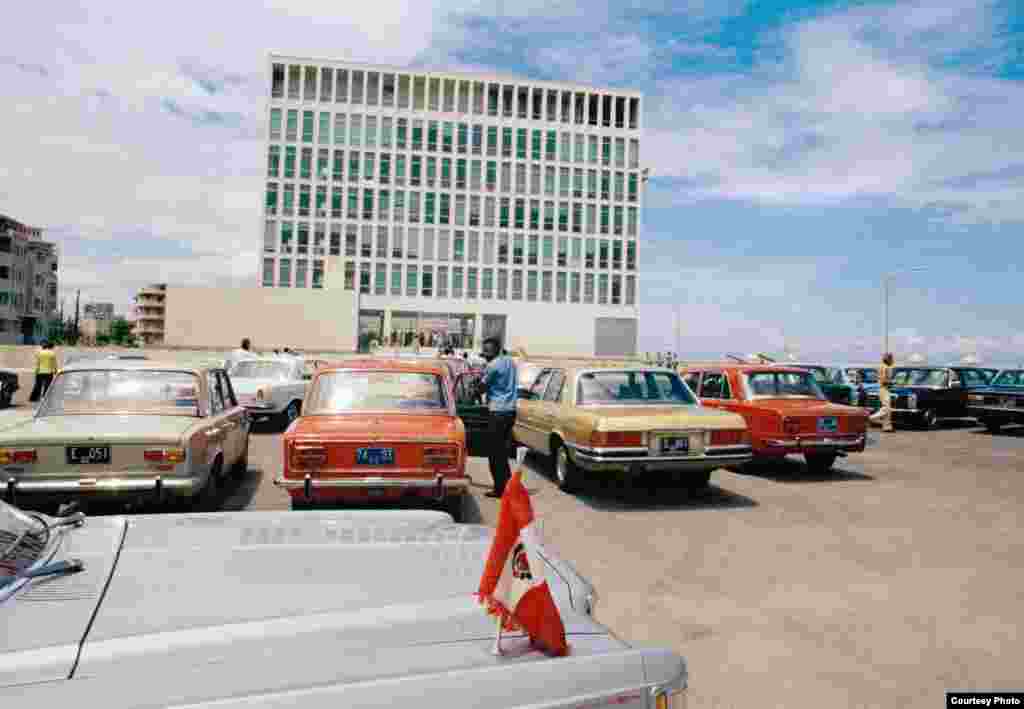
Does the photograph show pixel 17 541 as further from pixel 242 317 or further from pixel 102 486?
pixel 242 317

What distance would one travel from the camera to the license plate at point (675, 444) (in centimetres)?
775

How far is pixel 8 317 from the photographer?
80750 millimetres

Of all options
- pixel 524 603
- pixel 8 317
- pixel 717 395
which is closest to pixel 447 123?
pixel 8 317

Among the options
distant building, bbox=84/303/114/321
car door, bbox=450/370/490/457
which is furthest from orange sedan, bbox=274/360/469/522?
distant building, bbox=84/303/114/321

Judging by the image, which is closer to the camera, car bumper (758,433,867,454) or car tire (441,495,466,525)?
car tire (441,495,466,525)

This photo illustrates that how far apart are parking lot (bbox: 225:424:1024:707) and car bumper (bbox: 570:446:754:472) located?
0.48 metres

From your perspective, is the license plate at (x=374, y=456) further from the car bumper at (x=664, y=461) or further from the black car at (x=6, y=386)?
the black car at (x=6, y=386)

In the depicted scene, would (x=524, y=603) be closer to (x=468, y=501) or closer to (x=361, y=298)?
(x=468, y=501)

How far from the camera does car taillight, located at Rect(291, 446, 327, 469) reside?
20.5 feet

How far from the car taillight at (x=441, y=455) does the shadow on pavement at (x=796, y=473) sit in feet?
18.2

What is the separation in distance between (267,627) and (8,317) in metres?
99.0

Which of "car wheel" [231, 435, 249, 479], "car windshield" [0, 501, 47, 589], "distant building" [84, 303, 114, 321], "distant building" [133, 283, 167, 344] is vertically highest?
"distant building" [84, 303, 114, 321]

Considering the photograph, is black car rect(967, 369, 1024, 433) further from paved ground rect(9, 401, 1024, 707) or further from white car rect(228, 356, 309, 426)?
white car rect(228, 356, 309, 426)

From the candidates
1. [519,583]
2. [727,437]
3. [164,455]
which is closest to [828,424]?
[727,437]
